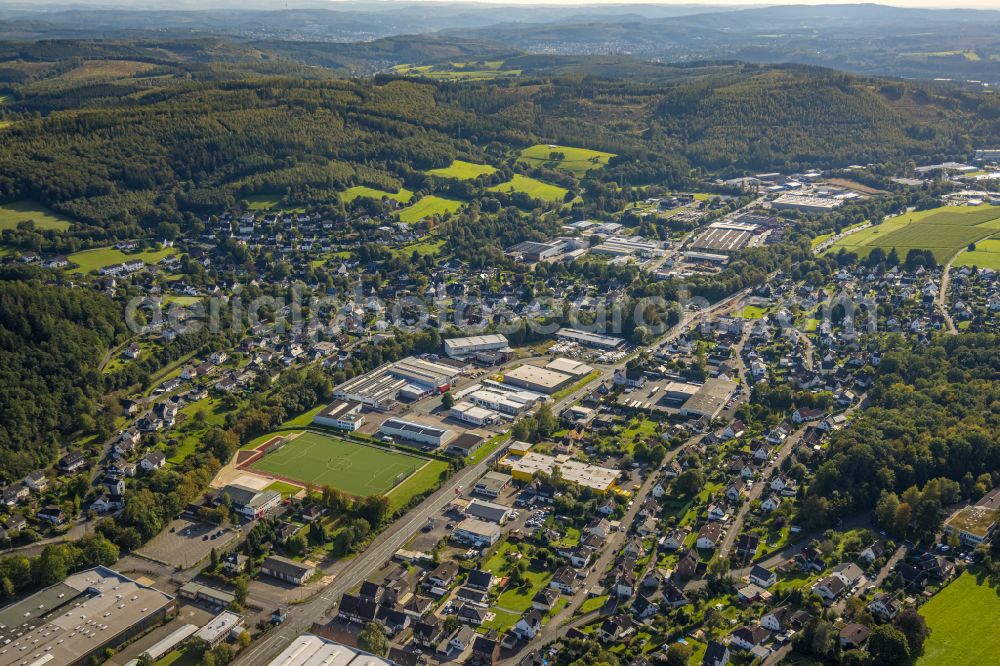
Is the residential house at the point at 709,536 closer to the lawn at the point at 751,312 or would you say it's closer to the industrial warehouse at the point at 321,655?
the industrial warehouse at the point at 321,655

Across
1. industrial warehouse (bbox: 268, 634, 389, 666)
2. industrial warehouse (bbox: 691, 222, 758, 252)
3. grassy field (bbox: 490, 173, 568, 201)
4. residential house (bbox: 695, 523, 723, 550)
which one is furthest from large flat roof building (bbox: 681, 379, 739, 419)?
grassy field (bbox: 490, 173, 568, 201)

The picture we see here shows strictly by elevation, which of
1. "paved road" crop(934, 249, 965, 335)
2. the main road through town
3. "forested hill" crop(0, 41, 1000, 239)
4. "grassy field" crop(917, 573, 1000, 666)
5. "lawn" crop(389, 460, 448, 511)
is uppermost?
"forested hill" crop(0, 41, 1000, 239)

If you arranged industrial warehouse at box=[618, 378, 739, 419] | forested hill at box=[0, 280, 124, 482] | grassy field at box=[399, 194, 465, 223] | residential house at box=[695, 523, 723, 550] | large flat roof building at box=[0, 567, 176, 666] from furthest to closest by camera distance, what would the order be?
grassy field at box=[399, 194, 465, 223] < industrial warehouse at box=[618, 378, 739, 419] < forested hill at box=[0, 280, 124, 482] < residential house at box=[695, 523, 723, 550] < large flat roof building at box=[0, 567, 176, 666]

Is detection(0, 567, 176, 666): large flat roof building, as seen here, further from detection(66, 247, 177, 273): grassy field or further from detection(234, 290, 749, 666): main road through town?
detection(66, 247, 177, 273): grassy field

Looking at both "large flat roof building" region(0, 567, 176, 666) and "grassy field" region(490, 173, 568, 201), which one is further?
"grassy field" region(490, 173, 568, 201)

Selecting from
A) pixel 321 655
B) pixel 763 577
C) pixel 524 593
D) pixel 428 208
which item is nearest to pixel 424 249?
pixel 428 208

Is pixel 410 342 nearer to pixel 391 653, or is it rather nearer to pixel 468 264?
pixel 468 264
